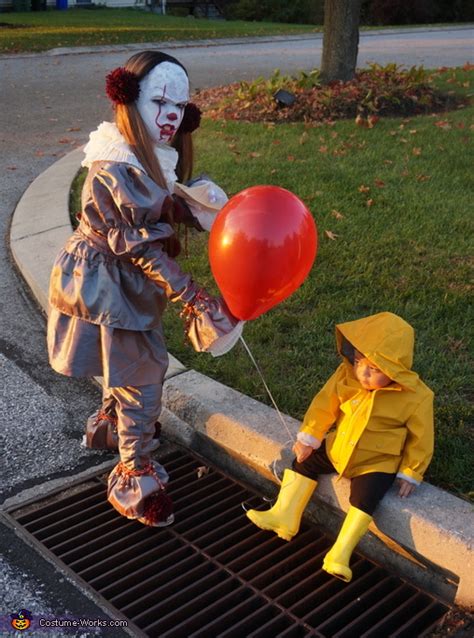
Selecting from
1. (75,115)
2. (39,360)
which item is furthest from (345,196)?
(75,115)

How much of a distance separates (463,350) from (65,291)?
191 centimetres

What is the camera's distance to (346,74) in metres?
9.08

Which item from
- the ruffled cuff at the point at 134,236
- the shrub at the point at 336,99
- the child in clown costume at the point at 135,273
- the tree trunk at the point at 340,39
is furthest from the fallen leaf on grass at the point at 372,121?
the ruffled cuff at the point at 134,236

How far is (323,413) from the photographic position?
306cm

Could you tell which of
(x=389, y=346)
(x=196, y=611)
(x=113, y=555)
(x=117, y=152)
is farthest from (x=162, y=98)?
(x=196, y=611)

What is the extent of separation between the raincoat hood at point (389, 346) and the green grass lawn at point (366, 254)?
0.45m

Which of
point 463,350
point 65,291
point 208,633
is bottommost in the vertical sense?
point 208,633

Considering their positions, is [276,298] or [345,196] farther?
[345,196]

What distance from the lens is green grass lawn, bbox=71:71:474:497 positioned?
12.0 ft

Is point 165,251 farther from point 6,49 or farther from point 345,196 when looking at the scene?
point 6,49

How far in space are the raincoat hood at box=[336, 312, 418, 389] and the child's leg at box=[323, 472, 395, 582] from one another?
14.0 inches

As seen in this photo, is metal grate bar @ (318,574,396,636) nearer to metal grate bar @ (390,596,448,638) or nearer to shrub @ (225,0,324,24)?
metal grate bar @ (390,596,448,638)

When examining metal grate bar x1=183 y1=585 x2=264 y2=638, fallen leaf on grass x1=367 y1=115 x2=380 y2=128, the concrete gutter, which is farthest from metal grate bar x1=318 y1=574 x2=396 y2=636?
fallen leaf on grass x1=367 y1=115 x2=380 y2=128

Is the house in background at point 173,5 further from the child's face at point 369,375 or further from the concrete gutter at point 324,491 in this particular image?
the child's face at point 369,375
